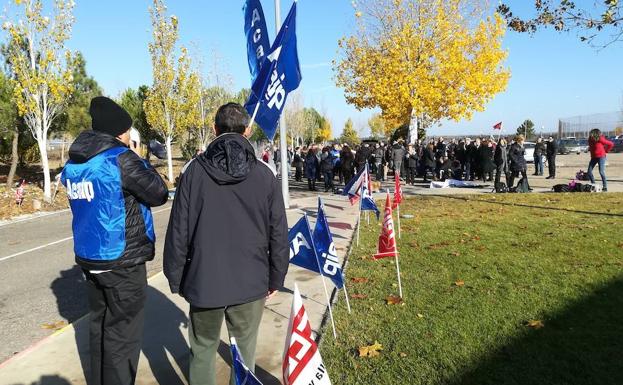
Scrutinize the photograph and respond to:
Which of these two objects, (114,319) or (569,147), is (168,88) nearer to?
(114,319)

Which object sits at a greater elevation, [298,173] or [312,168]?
[312,168]

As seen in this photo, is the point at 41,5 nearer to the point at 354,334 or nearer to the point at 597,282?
the point at 354,334

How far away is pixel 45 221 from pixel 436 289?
11.8 m

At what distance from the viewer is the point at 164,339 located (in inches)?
177

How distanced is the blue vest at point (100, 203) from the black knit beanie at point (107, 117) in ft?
0.61

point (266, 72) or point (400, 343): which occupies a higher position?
point (266, 72)

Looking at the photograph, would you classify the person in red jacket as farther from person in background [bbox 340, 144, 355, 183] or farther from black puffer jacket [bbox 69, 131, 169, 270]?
black puffer jacket [bbox 69, 131, 169, 270]

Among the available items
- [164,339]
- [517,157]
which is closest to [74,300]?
[164,339]

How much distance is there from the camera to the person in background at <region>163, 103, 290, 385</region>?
2.76 m

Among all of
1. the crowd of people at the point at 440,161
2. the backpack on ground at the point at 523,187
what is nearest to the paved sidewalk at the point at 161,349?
the backpack on ground at the point at 523,187

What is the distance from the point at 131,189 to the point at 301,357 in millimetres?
1479

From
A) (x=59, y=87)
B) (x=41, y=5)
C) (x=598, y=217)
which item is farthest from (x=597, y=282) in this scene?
(x=41, y=5)

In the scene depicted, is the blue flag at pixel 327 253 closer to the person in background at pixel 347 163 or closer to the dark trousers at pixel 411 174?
the person in background at pixel 347 163

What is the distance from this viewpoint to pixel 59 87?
635 inches
